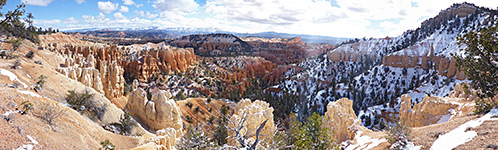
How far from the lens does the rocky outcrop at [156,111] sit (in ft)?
75.1

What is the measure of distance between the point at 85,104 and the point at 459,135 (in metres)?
21.7

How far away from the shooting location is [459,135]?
34.1ft

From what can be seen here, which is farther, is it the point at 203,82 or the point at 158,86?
the point at 203,82

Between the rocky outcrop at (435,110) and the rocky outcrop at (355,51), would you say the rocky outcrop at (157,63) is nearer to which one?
the rocky outcrop at (435,110)

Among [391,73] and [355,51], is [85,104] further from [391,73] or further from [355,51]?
[355,51]

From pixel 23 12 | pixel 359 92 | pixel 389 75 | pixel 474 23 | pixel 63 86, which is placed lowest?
pixel 359 92

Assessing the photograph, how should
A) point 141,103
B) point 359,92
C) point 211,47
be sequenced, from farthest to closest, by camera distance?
1. point 211,47
2. point 359,92
3. point 141,103

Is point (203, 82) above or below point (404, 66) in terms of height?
below

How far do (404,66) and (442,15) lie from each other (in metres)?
38.7

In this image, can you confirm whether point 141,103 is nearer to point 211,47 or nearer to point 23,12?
point 23,12

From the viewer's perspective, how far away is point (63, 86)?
59.4ft

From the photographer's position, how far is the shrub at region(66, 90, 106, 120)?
16.1 meters

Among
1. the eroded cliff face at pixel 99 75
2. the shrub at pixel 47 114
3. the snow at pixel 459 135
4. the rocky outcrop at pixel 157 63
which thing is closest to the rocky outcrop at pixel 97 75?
the eroded cliff face at pixel 99 75

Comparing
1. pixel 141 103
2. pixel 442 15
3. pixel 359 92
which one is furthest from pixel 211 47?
pixel 141 103
